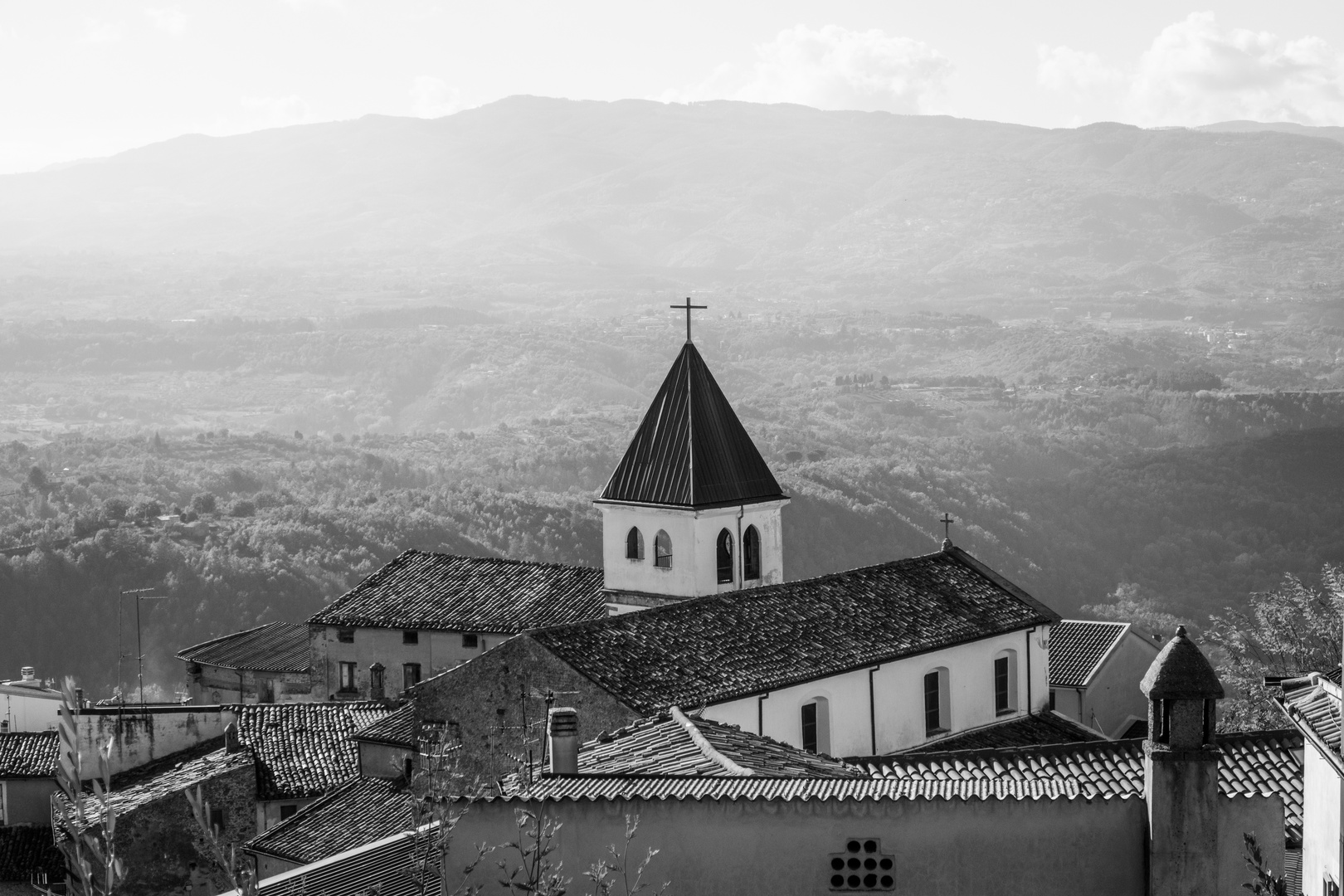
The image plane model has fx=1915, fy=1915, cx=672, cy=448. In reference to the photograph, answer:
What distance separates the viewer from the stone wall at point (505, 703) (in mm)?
24031

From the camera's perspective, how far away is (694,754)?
62.2 ft

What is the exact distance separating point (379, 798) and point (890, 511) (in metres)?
65.2

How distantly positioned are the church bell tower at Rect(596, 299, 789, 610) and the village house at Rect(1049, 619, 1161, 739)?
7810 millimetres

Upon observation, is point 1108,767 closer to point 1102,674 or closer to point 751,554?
point 751,554

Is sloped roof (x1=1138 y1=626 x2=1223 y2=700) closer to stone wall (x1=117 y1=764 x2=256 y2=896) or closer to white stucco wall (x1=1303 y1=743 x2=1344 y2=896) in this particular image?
white stucco wall (x1=1303 y1=743 x2=1344 y2=896)

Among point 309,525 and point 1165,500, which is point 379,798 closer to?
point 309,525

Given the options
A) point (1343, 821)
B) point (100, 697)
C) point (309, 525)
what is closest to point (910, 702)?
point (1343, 821)

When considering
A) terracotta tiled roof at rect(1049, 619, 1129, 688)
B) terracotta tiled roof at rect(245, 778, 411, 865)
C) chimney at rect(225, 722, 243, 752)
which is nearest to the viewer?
terracotta tiled roof at rect(245, 778, 411, 865)

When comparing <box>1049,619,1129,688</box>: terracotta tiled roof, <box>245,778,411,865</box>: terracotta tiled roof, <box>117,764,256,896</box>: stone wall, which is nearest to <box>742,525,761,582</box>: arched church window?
<box>1049,619,1129,688</box>: terracotta tiled roof

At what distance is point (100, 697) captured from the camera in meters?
55.2

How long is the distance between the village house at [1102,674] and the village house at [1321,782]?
21.8 m

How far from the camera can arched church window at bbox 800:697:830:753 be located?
26469 mm

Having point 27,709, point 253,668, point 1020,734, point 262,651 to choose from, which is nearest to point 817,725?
point 1020,734

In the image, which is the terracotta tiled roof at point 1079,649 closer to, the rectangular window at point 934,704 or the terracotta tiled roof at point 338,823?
the rectangular window at point 934,704
